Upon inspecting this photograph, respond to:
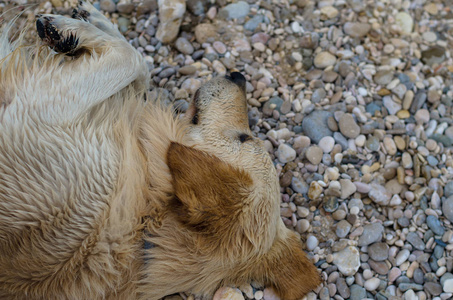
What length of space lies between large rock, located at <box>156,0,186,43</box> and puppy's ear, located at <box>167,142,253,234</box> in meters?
1.51

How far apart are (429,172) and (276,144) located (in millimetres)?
1176

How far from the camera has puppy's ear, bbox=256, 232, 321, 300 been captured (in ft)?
8.11

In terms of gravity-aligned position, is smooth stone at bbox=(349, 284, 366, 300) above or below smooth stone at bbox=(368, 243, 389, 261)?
below

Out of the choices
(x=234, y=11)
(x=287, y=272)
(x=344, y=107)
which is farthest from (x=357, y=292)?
(x=234, y=11)

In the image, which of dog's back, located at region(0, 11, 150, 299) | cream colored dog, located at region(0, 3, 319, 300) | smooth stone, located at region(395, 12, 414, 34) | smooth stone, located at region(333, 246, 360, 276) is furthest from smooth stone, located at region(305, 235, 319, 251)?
smooth stone, located at region(395, 12, 414, 34)

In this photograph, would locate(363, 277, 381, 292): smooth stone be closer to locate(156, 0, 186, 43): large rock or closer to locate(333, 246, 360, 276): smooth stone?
locate(333, 246, 360, 276): smooth stone

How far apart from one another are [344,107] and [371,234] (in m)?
1.04

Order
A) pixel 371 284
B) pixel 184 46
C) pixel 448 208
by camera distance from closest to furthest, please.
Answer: pixel 371 284 → pixel 448 208 → pixel 184 46

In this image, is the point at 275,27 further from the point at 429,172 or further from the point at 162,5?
the point at 429,172

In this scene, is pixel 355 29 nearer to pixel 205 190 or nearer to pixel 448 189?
pixel 448 189

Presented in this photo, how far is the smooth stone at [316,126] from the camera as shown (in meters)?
3.21

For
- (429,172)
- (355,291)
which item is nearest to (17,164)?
(355,291)

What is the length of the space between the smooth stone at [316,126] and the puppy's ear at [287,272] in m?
1.00

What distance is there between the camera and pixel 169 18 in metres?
3.42
